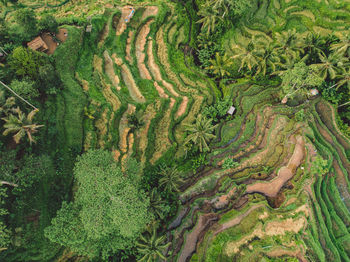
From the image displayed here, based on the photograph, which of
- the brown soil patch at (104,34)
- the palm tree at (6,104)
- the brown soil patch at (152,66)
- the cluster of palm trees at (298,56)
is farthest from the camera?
the brown soil patch at (152,66)

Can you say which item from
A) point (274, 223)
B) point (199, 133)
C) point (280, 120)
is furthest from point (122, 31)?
point (274, 223)

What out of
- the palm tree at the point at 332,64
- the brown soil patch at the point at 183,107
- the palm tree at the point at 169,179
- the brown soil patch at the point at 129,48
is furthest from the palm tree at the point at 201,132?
the palm tree at the point at 332,64

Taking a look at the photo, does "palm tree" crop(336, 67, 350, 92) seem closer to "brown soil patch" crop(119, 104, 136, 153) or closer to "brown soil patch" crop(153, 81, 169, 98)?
"brown soil patch" crop(153, 81, 169, 98)

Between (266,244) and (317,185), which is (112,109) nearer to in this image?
(266,244)

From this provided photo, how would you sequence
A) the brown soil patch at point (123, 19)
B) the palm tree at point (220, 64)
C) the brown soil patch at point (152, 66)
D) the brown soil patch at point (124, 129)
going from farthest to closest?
1. the brown soil patch at point (152, 66)
2. the brown soil patch at point (123, 19)
3. the palm tree at point (220, 64)
4. the brown soil patch at point (124, 129)

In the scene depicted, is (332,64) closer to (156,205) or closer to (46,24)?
(156,205)

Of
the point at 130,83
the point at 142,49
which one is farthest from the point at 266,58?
the point at 130,83

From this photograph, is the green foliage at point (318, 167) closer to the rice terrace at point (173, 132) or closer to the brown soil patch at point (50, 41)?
the rice terrace at point (173, 132)

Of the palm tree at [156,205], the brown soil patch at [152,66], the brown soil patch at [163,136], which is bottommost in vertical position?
the palm tree at [156,205]
